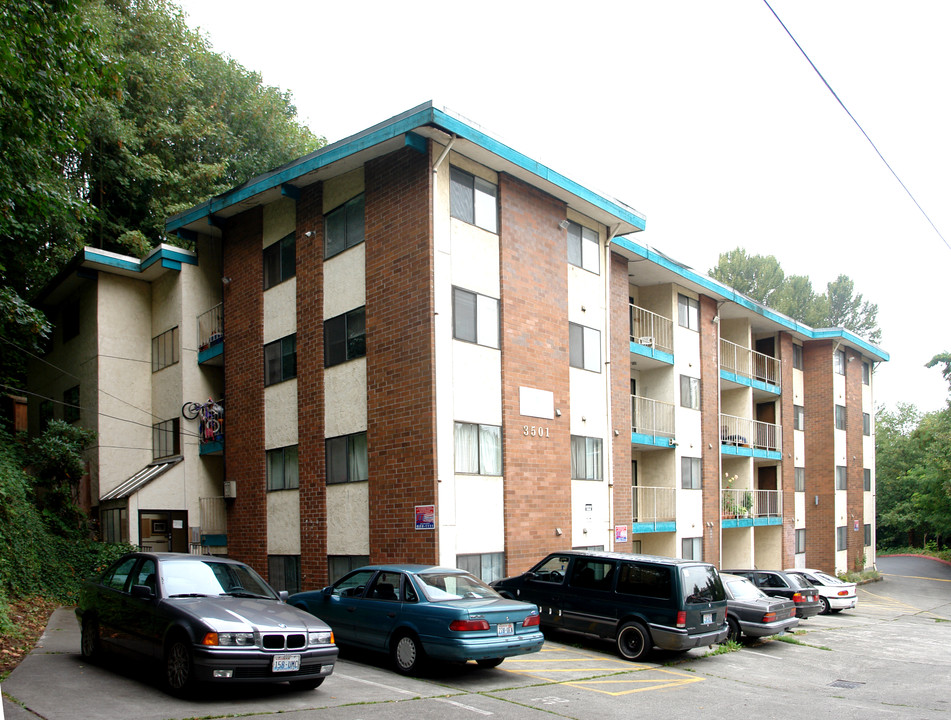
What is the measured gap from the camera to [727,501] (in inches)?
1087

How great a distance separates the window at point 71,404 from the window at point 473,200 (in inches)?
573

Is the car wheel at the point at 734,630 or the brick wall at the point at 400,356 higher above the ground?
the brick wall at the point at 400,356

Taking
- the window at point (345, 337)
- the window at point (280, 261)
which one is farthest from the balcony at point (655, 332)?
the window at point (280, 261)

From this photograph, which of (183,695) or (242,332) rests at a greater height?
(242,332)

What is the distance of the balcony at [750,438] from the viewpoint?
2828cm

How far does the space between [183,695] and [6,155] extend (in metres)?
12.2

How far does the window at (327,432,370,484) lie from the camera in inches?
675

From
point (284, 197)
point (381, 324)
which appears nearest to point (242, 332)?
point (284, 197)

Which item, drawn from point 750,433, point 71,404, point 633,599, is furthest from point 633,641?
point 71,404

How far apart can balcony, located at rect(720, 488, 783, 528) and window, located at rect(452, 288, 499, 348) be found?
13124mm

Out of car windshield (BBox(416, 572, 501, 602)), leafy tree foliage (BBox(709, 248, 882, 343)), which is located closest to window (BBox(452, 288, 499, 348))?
car windshield (BBox(416, 572, 501, 602))

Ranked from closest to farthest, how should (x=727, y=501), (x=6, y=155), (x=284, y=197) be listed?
(x=6, y=155) → (x=284, y=197) → (x=727, y=501)

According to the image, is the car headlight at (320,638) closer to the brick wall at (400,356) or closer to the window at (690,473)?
the brick wall at (400,356)

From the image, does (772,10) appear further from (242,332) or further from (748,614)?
(242,332)
